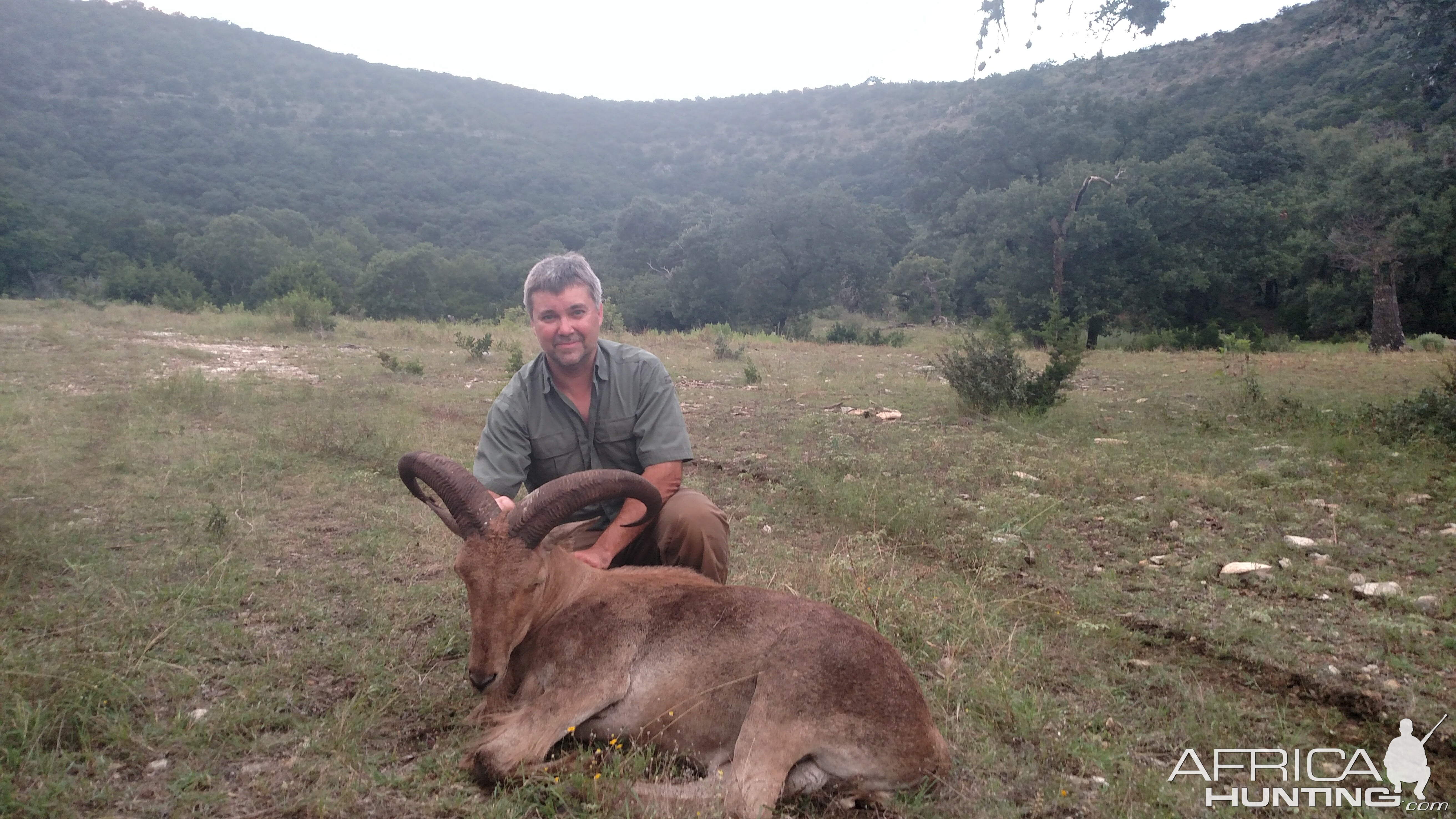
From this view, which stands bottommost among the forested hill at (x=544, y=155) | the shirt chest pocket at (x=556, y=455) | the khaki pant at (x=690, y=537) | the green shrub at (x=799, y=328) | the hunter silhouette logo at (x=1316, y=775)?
Result: the green shrub at (x=799, y=328)

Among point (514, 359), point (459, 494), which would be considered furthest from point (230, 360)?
point (459, 494)

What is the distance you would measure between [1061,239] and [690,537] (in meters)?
22.8

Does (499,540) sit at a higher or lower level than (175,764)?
higher

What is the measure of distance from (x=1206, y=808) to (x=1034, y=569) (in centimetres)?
276

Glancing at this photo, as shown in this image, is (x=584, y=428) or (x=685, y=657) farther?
(x=584, y=428)

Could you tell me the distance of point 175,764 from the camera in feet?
10.2

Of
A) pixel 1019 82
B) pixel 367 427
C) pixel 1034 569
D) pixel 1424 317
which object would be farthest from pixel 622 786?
pixel 1019 82

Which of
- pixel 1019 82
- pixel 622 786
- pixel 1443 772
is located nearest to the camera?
pixel 622 786

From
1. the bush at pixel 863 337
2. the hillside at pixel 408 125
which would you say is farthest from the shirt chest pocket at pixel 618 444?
the hillside at pixel 408 125

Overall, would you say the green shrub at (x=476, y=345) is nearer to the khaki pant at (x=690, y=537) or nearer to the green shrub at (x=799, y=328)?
the green shrub at (x=799, y=328)

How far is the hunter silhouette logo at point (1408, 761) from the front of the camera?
130 inches

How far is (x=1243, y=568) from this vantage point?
216 inches

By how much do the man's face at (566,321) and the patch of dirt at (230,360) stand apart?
1026 centimetres

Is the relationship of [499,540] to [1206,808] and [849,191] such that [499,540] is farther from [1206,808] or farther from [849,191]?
[849,191]
